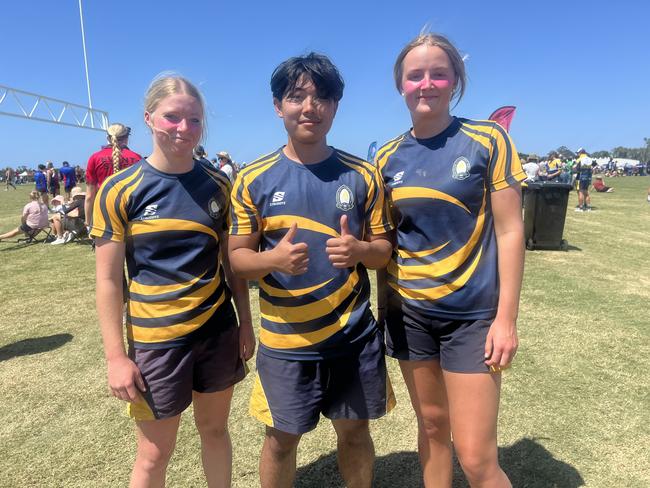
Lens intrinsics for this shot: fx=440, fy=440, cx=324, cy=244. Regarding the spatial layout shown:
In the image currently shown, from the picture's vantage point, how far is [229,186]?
2.19 meters

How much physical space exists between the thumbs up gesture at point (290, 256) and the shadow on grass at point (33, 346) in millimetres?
4176

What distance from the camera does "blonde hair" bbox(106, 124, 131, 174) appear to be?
18.4ft

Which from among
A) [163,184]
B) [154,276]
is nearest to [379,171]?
[163,184]

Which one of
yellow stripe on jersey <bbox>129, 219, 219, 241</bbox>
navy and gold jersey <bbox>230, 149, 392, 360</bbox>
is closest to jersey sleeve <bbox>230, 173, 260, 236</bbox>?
navy and gold jersey <bbox>230, 149, 392, 360</bbox>

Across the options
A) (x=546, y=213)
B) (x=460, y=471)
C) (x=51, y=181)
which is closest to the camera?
(x=460, y=471)

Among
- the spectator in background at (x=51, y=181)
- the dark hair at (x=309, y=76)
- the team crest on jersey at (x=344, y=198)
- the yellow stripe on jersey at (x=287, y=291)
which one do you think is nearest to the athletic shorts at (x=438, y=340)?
the yellow stripe on jersey at (x=287, y=291)

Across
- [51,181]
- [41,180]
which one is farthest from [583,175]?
[51,181]

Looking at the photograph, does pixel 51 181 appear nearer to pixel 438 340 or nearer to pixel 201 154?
pixel 201 154

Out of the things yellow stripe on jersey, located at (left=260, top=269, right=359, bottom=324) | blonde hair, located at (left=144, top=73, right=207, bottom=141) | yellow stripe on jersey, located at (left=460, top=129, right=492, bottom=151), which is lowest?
yellow stripe on jersey, located at (left=260, top=269, right=359, bottom=324)

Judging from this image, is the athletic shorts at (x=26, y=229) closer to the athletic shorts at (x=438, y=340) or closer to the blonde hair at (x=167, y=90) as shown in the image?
the blonde hair at (x=167, y=90)

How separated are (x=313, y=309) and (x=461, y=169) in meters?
0.89

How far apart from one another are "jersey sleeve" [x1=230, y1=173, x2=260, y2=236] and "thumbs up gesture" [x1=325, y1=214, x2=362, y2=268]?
1.24 ft

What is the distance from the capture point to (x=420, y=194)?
1.95 metres

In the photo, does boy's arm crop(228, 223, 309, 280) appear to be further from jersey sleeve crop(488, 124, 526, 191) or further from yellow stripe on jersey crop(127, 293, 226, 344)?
jersey sleeve crop(488, 124, 526, 191)
